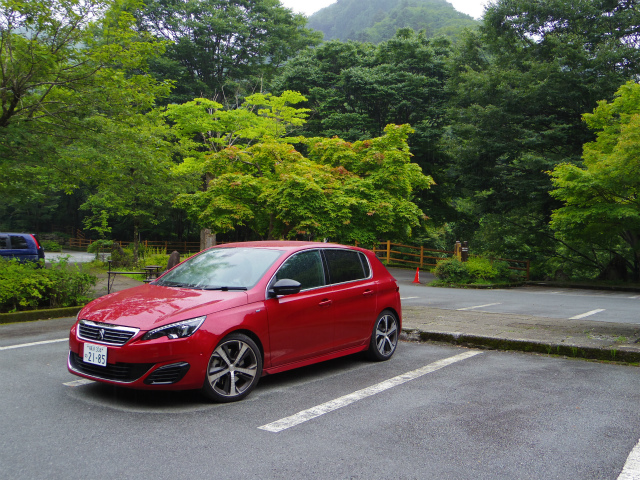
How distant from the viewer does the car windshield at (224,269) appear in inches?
214

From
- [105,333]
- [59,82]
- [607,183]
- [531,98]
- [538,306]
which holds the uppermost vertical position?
[531,98]

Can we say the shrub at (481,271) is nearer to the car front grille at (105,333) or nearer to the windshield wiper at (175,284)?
the windshield wiper at (175,284)

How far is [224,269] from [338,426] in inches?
89.0

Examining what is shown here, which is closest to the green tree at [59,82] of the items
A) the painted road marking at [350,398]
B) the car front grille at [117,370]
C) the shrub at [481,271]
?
the car front grille at [117,370]

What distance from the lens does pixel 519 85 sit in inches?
1004

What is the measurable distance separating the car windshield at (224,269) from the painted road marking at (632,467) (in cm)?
347

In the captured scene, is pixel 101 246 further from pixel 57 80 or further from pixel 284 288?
pixel 284 288

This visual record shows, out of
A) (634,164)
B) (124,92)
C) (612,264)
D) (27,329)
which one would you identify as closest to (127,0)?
(124,92)

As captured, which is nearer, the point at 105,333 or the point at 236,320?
the point at 105,333

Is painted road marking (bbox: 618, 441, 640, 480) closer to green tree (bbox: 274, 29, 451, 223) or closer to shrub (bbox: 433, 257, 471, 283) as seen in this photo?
shrub (bbox: 433, 257, 471, 283)

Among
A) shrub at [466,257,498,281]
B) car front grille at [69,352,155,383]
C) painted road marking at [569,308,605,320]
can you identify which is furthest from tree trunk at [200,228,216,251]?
car front grille at [69,352,155,383]

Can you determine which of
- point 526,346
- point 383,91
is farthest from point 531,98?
point 526,346

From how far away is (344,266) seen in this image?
644cm

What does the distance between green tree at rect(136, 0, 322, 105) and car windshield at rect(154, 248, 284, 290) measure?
34.2 m
